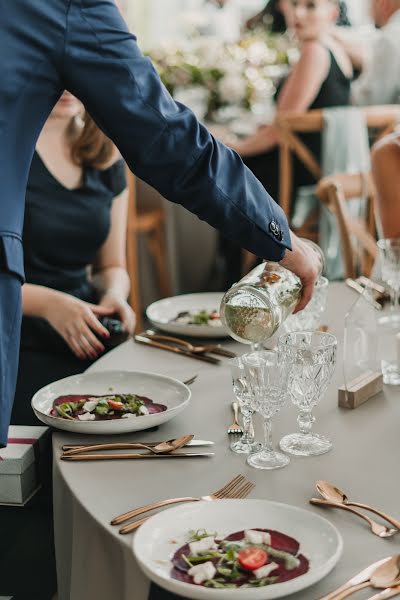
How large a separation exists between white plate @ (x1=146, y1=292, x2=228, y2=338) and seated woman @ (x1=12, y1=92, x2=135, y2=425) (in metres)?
0.15

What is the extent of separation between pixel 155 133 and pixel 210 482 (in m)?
0.48

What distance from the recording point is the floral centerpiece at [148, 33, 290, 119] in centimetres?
464

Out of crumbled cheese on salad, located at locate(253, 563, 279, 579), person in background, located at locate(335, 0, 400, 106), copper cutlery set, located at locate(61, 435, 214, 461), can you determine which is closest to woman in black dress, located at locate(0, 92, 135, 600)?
copper cutlery set, located at locate(61, 435, 214, 461)

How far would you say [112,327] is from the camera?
206 centimetres

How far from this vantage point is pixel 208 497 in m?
1.08

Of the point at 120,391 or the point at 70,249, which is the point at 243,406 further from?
the point at 70,249

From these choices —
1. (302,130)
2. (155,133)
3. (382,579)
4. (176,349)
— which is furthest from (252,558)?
(302,130)

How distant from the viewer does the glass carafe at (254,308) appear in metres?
1.33

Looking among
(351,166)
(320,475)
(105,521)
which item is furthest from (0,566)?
(351,166)

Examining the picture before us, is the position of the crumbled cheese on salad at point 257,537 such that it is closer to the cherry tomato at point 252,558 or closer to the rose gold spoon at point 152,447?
the cherry tomato at point 252,558

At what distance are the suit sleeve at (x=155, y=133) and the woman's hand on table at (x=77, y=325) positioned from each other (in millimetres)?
726

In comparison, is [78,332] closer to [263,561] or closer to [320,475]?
[320,475]

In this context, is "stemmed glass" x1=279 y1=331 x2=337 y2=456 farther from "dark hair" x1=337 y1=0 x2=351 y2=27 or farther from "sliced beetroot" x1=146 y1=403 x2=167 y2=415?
"dark hair" x1=337 y1=0 x2=351 y2=27

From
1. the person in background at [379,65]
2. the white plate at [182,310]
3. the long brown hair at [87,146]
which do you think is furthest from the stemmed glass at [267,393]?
the person in background at [379,65]
